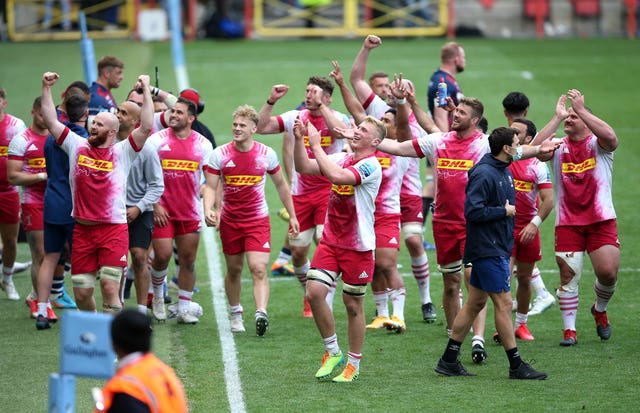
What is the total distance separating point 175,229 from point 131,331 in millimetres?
5639

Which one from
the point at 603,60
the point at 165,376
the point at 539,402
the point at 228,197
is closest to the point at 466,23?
the point at 603,60

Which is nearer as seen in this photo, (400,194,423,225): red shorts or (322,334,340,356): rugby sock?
(322,334,340,356): rugby sock

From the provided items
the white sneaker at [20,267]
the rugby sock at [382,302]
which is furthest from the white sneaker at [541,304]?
the white sneaker at [20,267]

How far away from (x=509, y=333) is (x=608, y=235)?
1858 mm

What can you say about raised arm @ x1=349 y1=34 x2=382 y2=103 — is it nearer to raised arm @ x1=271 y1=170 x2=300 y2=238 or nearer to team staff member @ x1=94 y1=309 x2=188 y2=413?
raised arm @ x1=271 y1=170 x2=300 y2=238

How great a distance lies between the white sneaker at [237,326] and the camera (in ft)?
37.6

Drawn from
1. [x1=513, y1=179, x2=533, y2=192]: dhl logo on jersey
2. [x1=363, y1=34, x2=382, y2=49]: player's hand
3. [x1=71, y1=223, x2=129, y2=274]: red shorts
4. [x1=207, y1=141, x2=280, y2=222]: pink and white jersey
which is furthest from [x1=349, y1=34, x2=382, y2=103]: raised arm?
[x1=71, y1=223, x2=129, y2=274]: red shorts

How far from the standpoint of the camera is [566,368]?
33.0 ft

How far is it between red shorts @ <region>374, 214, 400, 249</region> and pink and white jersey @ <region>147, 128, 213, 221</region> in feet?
5.87

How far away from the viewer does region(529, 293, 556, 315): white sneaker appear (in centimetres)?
1216

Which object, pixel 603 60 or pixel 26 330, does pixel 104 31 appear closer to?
pixel 603 60

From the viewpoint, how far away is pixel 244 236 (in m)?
11.3

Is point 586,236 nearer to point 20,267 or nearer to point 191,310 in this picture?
point 191,310

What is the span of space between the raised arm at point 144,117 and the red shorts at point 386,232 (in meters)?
2.40
